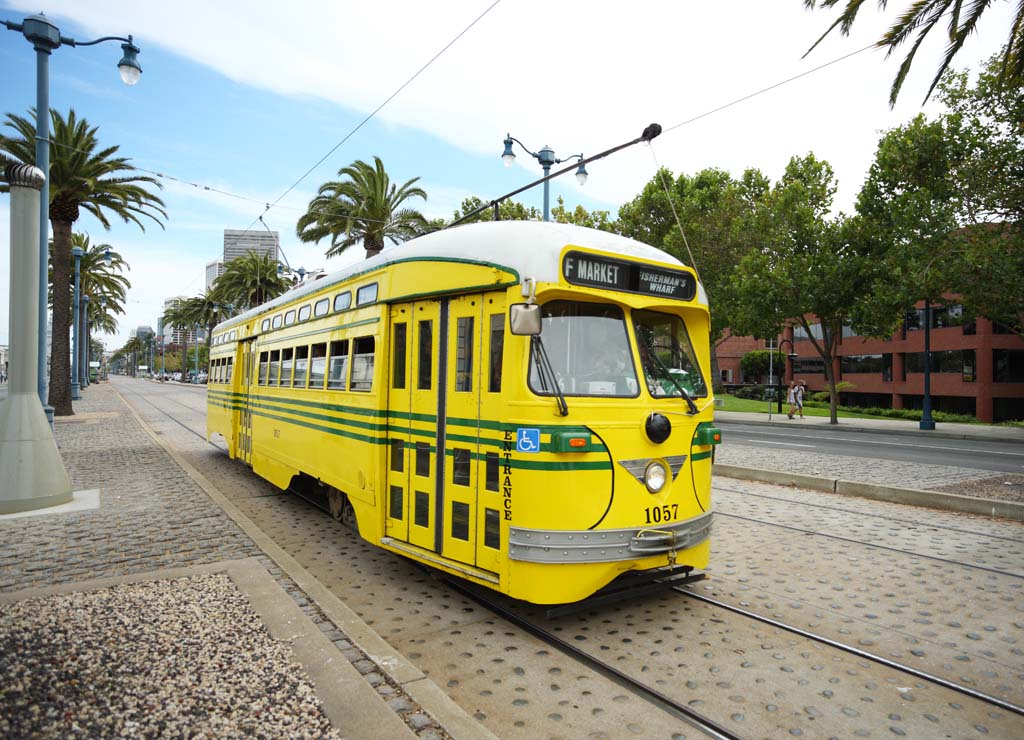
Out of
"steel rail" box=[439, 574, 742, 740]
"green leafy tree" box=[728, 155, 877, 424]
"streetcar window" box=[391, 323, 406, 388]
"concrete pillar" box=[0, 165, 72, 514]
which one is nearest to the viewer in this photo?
"steel rail" box=[439, 574, 742, 740]

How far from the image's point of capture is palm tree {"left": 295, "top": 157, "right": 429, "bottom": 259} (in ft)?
89.6

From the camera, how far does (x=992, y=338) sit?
37.7 metres

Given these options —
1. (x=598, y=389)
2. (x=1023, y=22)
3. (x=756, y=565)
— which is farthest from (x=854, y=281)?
(x=598, y=389)

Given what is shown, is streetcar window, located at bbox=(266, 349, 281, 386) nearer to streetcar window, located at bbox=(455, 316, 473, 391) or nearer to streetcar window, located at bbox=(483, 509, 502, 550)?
streetcar window, located at bbox=(455, 316, 473, 391)

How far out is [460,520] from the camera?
222 inches

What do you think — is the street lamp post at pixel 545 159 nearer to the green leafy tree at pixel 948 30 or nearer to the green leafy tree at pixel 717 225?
the green leafy tree at pixel 948 30

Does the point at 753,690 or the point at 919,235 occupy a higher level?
the point at 919,235

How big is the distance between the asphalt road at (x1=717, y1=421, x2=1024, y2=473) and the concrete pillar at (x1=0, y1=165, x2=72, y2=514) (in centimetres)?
1602

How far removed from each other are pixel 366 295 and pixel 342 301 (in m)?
0.82

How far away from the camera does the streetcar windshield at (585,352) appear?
517 centimetres

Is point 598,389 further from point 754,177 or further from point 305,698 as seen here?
point 754,177

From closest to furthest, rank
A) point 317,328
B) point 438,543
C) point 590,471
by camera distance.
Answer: point 590,471
point 438,543
point 317,328

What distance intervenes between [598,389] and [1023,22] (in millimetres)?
8450

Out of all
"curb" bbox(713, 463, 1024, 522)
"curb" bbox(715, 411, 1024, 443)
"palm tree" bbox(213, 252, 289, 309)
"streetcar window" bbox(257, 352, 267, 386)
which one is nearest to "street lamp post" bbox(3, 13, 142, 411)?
"streetcar window" bbox(257, 352, 267, 386)
